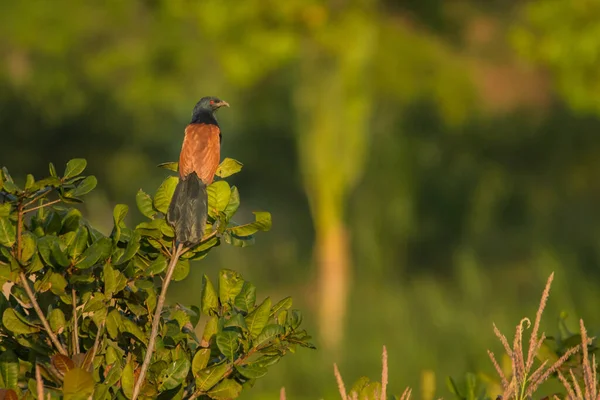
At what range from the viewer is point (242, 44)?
9984 mm

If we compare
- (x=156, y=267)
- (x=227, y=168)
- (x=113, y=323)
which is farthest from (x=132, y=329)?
(x=227, y=168)

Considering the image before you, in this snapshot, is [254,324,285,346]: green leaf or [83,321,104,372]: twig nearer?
[83,321,104,372]: twig

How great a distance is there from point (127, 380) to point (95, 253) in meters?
0.28

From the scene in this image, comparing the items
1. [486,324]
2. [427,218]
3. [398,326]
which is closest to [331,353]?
[398,326]

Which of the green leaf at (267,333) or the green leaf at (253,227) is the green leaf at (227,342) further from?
the green leaf at (253,227)

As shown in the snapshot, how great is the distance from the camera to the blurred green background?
29.8ft

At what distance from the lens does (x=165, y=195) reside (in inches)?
97.7

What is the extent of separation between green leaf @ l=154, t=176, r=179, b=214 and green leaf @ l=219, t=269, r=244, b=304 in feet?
0.69

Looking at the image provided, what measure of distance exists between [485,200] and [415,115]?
286 cm

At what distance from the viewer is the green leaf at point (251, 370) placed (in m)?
2.39

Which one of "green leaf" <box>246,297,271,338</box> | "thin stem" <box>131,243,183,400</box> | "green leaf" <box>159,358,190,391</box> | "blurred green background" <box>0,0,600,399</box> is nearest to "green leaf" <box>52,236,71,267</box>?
"thin stem" <box>131,243,183,400</box>

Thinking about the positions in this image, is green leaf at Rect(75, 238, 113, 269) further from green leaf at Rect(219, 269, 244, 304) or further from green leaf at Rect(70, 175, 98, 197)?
green leaf at Rect(219, 269, 244, 304)

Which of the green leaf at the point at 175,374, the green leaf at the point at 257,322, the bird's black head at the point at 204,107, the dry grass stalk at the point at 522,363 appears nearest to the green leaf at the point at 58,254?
the green leaf at the point at 175,374

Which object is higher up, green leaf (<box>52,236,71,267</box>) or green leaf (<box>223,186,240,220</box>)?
green leaf (<box>223,186,240,220</box>)
